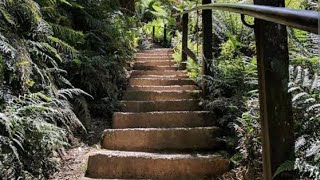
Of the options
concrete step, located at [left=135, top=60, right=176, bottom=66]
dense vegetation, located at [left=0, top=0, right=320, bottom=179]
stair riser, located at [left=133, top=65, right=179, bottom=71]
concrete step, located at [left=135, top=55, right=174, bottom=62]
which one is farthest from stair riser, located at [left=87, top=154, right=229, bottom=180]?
concrete step, located at [left=135, top=55, right=174, bottom=62]

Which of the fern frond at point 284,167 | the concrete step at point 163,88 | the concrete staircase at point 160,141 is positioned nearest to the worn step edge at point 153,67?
the concrete step at point 163,88

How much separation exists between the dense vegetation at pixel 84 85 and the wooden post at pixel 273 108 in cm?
8

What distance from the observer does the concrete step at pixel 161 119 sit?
3.67m

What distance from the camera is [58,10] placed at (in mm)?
4008

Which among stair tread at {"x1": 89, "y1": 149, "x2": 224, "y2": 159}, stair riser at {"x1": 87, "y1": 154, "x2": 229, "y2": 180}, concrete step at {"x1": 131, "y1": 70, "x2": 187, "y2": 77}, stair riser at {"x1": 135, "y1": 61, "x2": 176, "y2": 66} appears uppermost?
stair riser at {"x1": 135, "y1": 61, "x2": 176, "y2": 66}

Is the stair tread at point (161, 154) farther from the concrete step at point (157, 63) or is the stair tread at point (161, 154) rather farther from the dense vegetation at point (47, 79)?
the concrete step at point (157, 63)

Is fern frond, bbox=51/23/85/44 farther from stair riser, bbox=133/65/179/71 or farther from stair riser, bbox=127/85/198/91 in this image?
stair riser, bbox=133/65/179/71

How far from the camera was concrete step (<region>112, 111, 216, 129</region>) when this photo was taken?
12.0 feet

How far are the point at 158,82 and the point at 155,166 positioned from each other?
223cm

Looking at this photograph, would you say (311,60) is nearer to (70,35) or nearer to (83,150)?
(83,150)

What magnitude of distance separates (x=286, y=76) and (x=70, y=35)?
2.64 metres

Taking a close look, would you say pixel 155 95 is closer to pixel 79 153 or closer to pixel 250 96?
pixel 79 153

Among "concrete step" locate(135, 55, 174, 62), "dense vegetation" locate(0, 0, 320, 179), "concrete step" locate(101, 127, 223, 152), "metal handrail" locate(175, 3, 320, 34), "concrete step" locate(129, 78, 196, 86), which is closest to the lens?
"metal handrail" locate(175, 3, 320, 34)

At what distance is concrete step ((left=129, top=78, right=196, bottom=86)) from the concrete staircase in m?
0.43
